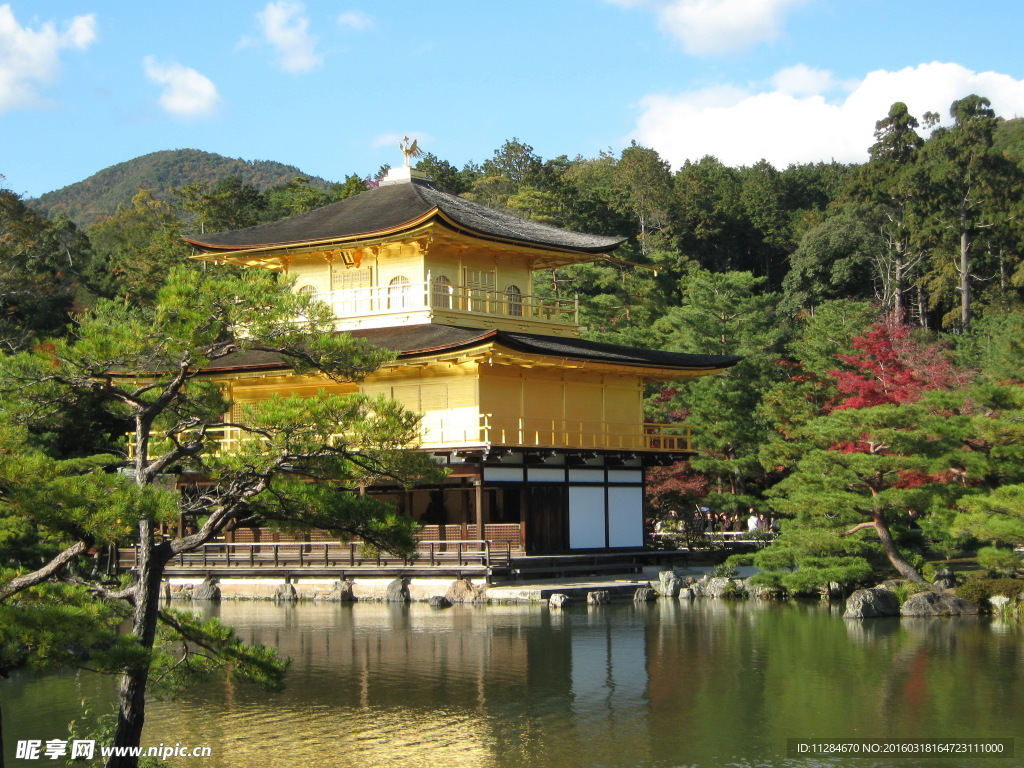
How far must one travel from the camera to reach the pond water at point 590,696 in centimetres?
1261

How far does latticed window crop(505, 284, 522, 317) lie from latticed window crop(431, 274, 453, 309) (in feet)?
5.45

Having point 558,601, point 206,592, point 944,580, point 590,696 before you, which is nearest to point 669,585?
point 558,601

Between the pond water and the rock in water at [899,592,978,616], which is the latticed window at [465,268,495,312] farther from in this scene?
the rock in water at [899,592,978,616]

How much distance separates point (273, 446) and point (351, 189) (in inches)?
1823

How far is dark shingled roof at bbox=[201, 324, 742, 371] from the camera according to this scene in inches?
1033

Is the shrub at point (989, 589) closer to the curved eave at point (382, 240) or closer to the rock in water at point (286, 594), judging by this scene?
the curved eave at point (382, 240)

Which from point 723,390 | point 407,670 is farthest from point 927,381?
point 407,670

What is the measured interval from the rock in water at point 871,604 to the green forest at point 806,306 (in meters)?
1.16

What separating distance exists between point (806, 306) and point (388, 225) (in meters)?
31.5

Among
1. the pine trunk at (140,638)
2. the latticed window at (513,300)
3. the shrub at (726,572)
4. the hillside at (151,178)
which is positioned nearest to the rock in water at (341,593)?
the latticed window at (513,300)

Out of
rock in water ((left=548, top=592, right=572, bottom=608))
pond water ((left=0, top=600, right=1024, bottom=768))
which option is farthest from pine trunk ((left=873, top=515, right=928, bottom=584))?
rock in water ((left=548, top=592, right=572, bottom=608))

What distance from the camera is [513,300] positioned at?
31.3m

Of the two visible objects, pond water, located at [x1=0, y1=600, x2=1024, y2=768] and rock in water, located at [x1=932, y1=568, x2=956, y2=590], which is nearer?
pond water, located at [x1=0, y1=600, x2=1024, y2=768]

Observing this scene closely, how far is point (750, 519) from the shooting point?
37406 mm
